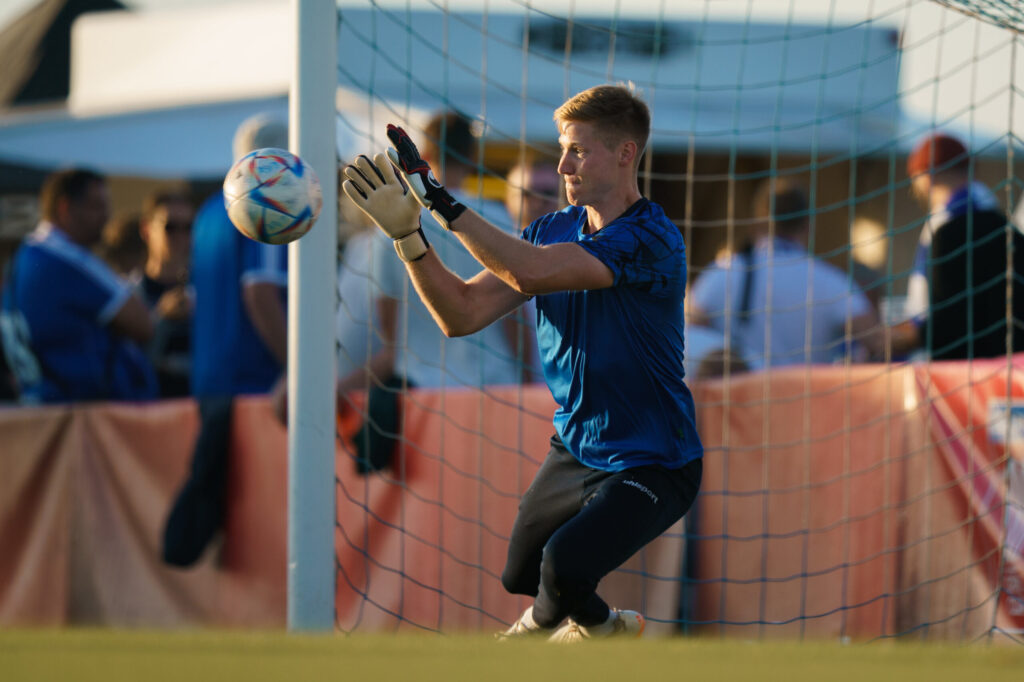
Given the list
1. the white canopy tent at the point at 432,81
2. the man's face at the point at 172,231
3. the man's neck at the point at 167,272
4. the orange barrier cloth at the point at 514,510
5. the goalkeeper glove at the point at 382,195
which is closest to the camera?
the goalkeeper glove at the point at 382,195

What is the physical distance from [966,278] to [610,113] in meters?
2.61

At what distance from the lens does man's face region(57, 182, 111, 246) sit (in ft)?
23.7

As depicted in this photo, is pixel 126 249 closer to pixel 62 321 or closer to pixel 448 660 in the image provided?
pixel 62 321

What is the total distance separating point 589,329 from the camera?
418cm

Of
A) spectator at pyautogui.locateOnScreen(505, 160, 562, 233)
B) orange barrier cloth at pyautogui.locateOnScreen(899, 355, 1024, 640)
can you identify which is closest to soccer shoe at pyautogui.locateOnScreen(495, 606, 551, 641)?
orange barrier cloth at pyautogui.locateOnScreen(899, 355, 1024, 640)

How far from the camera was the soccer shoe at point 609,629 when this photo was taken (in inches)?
168

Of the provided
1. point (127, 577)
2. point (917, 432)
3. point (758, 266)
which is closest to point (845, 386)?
point (917, 432)

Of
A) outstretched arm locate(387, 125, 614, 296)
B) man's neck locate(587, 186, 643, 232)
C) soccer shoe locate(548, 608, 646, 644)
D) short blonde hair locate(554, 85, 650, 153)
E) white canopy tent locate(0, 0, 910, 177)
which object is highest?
white canopy tent locate(0, 0, 910, 177)

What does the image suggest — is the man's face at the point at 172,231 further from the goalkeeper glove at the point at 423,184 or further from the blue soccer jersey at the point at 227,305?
the goalkeeper glove at the point at 423,184

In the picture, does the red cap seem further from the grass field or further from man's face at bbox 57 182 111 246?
man's face at bbox 57 182 111 246

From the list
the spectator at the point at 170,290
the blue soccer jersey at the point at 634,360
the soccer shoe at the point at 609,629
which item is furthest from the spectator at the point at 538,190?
the spectator at the point at 170,290

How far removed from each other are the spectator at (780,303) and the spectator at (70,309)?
10.7 ft

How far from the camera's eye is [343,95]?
989 cm

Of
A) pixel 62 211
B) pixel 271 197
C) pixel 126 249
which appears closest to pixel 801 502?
pixel 271 197
